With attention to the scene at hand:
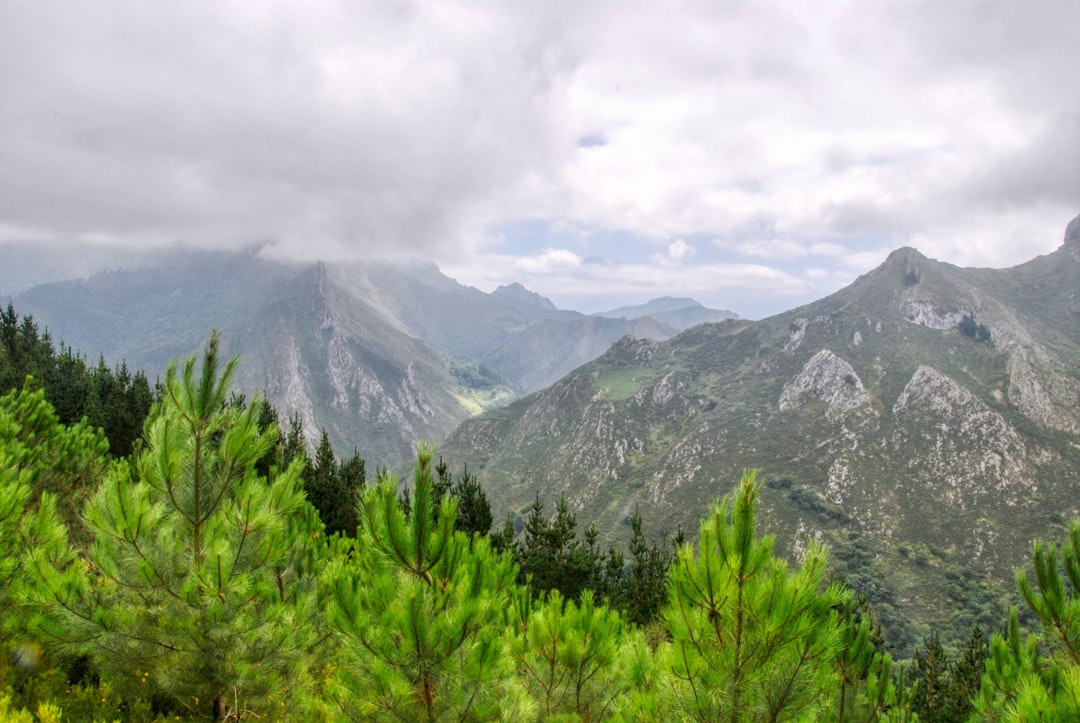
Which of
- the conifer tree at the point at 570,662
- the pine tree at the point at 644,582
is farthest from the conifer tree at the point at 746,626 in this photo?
the pine tree at the point at 644,582

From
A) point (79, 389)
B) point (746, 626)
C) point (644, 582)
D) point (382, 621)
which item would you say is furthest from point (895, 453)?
point (79, 389)

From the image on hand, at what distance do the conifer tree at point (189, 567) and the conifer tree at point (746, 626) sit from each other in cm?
512

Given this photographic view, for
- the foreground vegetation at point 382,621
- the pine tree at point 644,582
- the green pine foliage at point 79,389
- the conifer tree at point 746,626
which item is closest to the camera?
the conifer tree at point 746,626

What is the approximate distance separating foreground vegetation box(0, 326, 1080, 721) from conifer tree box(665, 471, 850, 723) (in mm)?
18

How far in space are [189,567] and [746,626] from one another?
6.44 metres

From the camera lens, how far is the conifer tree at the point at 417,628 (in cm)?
486

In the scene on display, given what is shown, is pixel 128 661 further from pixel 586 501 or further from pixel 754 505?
pixel 586 501

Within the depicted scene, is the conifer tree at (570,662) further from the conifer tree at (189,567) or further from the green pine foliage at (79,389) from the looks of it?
the green pine foliage at (79,389)

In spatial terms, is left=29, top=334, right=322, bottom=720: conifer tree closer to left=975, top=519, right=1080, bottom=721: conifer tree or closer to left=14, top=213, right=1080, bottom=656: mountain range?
left=975, top=519, right=1080, bottom=721: conifer tree

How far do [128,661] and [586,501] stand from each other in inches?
6121

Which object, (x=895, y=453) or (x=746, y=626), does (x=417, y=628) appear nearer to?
(x=746, y=626)

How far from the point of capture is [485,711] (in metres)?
5.06

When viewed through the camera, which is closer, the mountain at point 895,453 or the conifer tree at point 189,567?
the conifer tree at point 189,567

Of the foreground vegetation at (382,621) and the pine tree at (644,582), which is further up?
the foreground vegetation at (382,621)
